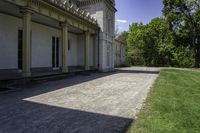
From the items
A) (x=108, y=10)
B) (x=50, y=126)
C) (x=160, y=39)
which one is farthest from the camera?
(x=160, y=39)

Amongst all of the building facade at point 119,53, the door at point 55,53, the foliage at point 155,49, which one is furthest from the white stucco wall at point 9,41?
the foliage at point 155,49

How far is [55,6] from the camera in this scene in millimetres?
14344

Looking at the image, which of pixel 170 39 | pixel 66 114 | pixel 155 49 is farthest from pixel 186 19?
pixel 66 114

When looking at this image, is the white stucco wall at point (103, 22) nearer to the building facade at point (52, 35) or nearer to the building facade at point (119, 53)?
the building facade at point (52, 35)

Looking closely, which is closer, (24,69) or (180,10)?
(24,69)

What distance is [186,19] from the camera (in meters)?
36.7

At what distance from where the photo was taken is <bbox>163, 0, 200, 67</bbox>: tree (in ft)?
119

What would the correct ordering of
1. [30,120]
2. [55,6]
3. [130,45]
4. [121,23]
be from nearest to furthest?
[30,120] → [55,6] → [130,45] → [121,23]

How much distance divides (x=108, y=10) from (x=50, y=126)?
22.8 metres

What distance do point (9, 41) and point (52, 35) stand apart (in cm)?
505

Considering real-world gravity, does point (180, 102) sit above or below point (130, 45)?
below

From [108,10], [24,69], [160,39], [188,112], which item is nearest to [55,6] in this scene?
[24,69]

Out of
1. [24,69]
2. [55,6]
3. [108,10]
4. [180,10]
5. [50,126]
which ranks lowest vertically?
[50,126]

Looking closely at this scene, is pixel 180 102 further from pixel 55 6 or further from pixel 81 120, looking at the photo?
pixel 55 6
